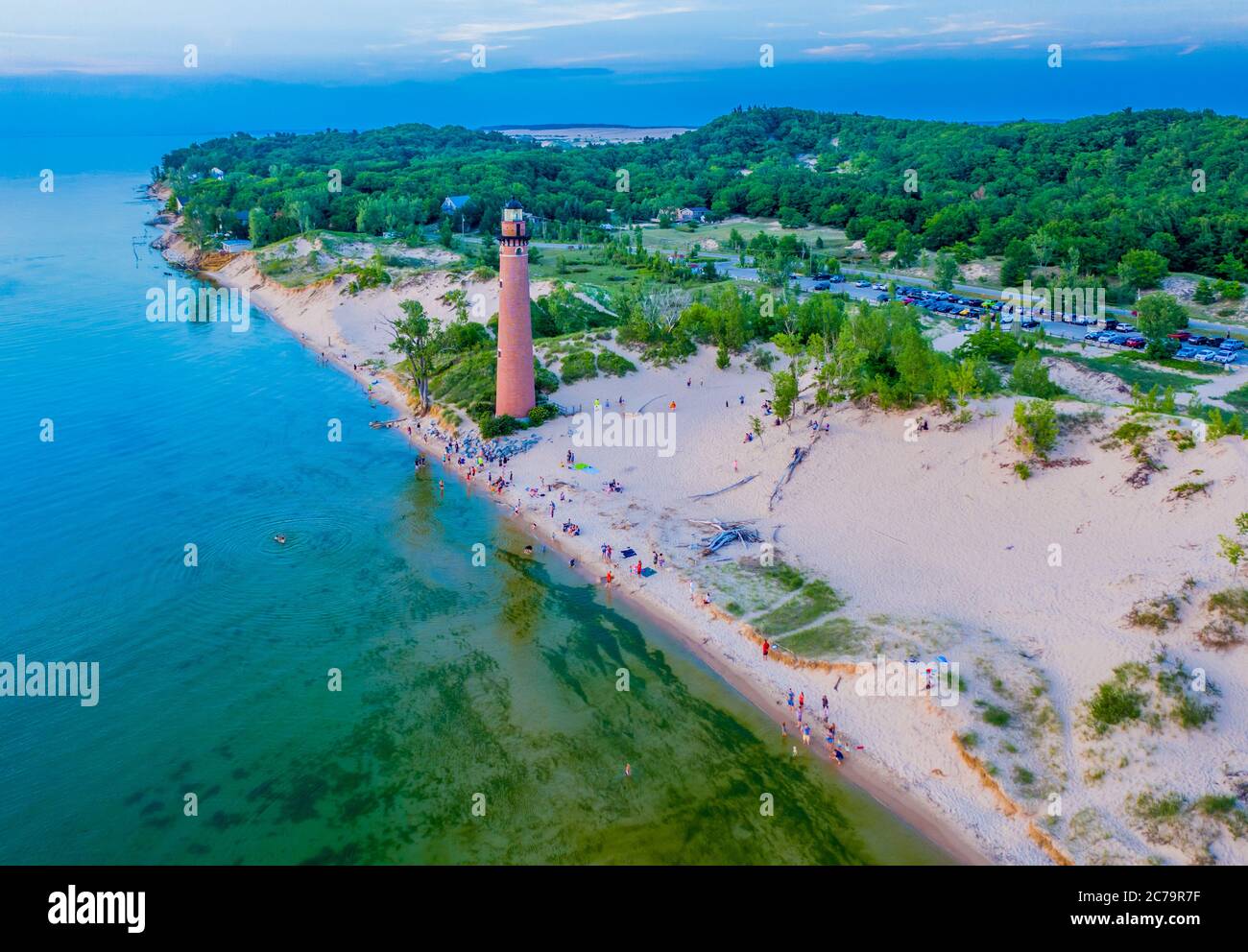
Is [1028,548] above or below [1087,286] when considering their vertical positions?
below

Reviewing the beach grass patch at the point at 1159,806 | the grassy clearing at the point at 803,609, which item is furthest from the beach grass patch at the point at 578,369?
the beach grass patch at the point at 1159,806

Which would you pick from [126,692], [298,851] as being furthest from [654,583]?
[126,692]

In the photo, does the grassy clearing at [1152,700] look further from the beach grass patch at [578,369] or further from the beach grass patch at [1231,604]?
the beach grass patch at [578,369]

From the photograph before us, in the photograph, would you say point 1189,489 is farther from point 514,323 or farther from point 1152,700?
point 514,323

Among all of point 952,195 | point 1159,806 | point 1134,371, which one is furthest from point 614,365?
point 952,195
